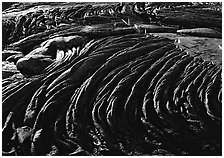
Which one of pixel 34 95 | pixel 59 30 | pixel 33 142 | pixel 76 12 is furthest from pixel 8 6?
pixel 33 142

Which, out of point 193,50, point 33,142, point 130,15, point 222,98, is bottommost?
point 33,142

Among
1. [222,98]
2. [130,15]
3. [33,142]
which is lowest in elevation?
[33,142]

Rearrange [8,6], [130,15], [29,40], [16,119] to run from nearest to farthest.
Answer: [16,119], [29,40], [130,15], [8,6]

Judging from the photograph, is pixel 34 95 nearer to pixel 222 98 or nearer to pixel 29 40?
pixel 29 40

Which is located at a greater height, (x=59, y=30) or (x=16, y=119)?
(x=59, y=30)

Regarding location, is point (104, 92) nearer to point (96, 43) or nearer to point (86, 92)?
point (86, 92)

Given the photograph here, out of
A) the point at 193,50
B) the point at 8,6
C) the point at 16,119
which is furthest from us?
the point at 8,6

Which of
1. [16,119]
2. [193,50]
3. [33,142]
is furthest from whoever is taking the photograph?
[193,50]

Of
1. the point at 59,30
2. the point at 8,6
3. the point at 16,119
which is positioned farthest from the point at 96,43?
the point at 8,6

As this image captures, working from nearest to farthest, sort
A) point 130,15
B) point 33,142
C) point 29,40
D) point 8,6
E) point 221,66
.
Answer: point 33,142
point 221,66
point 29,40
point 130,15
point 8,6

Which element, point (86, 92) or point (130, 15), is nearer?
point (86, 92)
